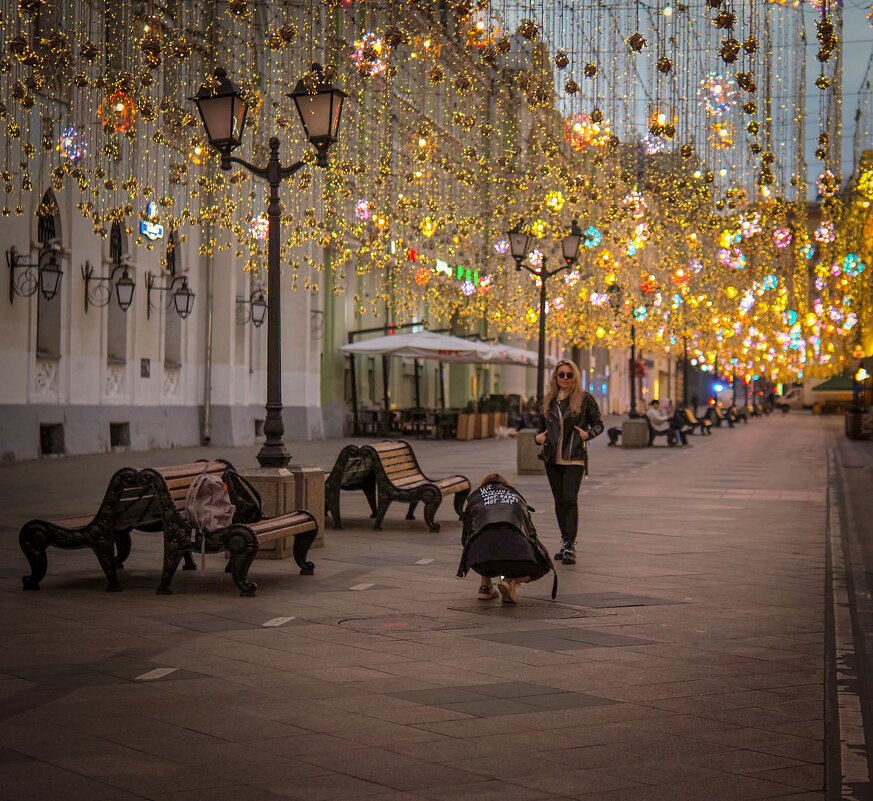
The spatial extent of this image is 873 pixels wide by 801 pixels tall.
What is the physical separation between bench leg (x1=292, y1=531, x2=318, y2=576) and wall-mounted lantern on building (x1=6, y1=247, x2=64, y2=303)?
14224mm

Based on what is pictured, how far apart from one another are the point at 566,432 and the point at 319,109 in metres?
3.72

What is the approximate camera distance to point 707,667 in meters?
7.13

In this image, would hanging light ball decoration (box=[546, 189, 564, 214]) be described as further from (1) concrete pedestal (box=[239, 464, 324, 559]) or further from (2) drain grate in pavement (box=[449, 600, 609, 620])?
(2) drain grate in pavement (box=[449, 600, 609, 620])

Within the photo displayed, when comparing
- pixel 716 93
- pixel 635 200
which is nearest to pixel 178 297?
pixel 635 200

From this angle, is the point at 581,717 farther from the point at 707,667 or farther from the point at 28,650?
the point at 28,650

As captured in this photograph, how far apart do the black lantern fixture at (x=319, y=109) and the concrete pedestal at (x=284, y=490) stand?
287cm

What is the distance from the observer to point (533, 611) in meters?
8.84

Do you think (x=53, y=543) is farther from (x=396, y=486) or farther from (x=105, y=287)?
(x=105, y=287)

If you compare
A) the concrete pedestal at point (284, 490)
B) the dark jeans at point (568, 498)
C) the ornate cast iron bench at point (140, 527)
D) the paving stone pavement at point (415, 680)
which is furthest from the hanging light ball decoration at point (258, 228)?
the ornate cast iron bench at point (140, 527)

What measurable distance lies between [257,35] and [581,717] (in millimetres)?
27720

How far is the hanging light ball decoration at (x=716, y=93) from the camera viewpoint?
14.7 metres

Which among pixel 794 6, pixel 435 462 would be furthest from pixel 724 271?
pixel 794 6

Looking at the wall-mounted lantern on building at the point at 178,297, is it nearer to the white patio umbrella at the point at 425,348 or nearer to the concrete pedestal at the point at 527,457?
the concrete pedestal at the point at 527,457

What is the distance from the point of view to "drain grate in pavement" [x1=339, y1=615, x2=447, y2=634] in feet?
26.6
